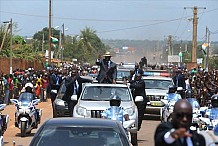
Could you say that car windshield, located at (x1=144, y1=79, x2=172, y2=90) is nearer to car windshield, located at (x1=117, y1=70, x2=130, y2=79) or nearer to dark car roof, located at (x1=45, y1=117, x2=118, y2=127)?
car windshield, located at (x1=117, y1=70, x2=130, y2=79)

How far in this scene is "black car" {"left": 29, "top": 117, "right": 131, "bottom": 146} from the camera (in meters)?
8.20

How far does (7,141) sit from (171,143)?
11.3 meters

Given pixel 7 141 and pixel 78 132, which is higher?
pixel 78 132

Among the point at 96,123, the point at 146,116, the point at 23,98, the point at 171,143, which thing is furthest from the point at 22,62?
the point at 171,143

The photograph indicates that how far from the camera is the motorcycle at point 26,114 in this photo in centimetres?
1688

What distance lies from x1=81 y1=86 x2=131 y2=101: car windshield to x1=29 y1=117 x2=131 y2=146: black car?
294 inches

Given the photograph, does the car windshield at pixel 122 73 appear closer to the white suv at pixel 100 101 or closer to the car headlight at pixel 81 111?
the white suv at pixel 100 101

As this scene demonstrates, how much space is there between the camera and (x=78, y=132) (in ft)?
27.6

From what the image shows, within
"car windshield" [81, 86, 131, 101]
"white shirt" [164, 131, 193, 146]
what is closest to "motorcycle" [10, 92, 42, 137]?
"car windshield" [81, 86, 131, 101]

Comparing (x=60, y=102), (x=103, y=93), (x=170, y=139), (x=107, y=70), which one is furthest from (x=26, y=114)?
(x=170, y=139)

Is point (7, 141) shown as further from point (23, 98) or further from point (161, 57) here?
point (161, 57)

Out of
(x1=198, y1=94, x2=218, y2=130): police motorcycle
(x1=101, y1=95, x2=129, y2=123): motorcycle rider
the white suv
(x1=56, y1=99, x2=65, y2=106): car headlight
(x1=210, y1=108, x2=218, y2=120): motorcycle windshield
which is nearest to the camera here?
(x1=198, y1=94, x2=218, y2=130): police motorcycle

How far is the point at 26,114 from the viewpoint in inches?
669

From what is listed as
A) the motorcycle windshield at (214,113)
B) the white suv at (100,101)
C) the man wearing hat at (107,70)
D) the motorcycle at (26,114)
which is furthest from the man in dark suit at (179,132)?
the man wearing hat at (107,70)
